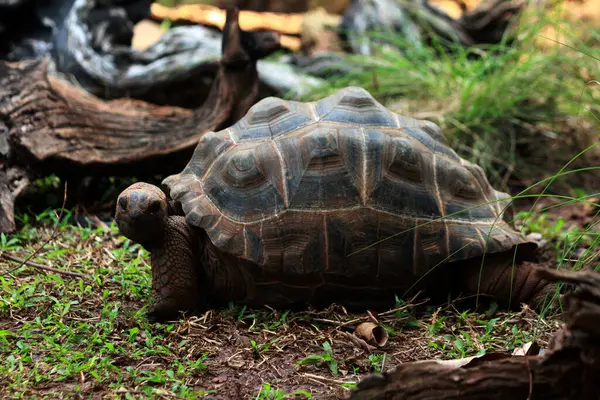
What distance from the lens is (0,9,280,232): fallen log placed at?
4320 mm

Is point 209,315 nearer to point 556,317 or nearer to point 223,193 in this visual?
point 223,193

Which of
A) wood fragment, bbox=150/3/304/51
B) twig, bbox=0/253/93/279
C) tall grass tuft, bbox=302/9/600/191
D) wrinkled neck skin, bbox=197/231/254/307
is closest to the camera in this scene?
wrinkled neck skin, bbox=197/231/254/307

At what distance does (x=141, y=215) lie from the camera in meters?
2.95

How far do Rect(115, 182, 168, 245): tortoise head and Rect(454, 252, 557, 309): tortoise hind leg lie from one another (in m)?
1.52

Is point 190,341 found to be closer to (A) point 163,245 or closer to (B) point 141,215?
(A) point 163,245

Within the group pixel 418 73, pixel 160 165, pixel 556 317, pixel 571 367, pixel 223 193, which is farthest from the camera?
pixel 418 73

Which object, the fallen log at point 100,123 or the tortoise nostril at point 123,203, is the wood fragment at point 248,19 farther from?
the tortoise nostril at point 123,203

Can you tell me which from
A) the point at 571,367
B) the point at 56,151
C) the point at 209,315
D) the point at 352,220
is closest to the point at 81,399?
the point at 209,315

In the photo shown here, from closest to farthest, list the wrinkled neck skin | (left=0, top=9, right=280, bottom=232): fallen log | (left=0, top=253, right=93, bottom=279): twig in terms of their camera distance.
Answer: the wrinkled neck skin, (left=0, top=253, right=93, bottom=279): twig, (left=0, top=9, right=280, bottom=232): fallen log

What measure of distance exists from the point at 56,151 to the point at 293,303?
2.14 m

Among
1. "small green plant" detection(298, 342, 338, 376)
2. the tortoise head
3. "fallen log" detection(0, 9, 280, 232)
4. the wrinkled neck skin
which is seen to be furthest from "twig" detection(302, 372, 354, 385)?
"fallen log" detection(0, 9, 280, 232)

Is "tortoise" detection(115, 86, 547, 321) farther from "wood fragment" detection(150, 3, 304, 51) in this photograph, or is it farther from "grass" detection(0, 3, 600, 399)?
"wood fragment" detection(150, 3, 304, 51)

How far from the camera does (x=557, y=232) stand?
4523 millimetres

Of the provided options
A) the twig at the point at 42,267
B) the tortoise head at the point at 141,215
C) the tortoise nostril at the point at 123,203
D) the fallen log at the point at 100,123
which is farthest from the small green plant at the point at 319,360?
the fallen log at the point at 100,123
